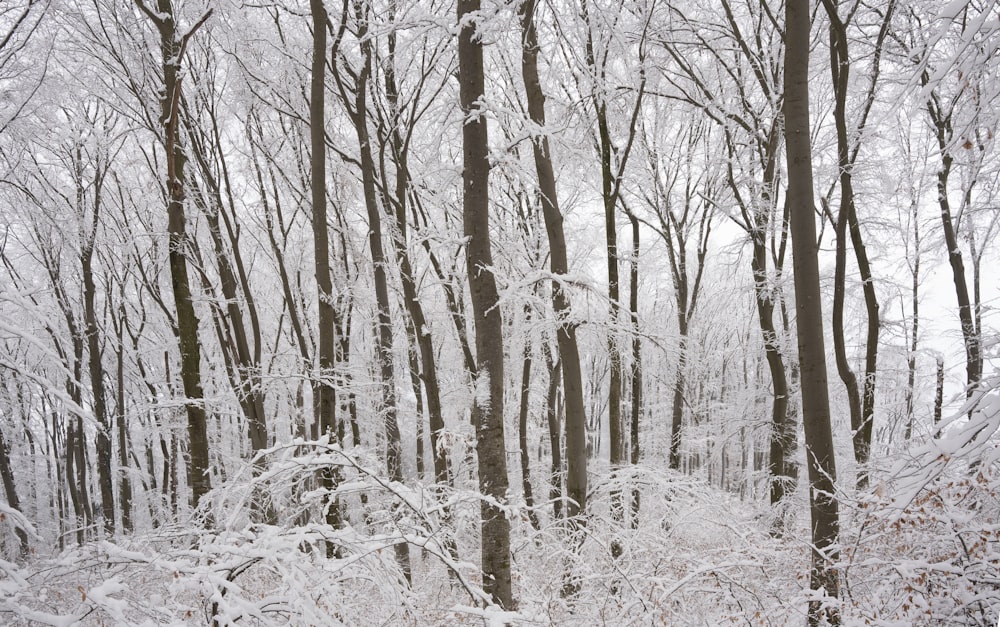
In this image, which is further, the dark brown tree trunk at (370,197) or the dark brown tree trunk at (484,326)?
the dark brown tree trunk at (370,197)

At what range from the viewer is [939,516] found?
3.56 meters

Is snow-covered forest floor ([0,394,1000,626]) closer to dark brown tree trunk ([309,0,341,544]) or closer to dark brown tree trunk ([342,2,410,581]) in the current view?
dark brown tree trunk ([309,0,341,544])

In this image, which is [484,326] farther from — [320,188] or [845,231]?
[845,231]

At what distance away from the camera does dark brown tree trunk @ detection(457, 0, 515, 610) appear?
171 inches

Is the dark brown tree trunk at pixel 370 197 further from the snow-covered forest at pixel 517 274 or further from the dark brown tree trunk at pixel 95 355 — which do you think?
the dark brown tree trunk at pixel 95 355

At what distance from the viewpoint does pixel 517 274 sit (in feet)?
32.3

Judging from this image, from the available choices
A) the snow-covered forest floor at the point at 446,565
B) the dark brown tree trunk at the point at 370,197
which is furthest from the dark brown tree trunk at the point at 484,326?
the dark brown tree trunk at the point at 370,197

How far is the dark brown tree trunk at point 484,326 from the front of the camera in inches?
171

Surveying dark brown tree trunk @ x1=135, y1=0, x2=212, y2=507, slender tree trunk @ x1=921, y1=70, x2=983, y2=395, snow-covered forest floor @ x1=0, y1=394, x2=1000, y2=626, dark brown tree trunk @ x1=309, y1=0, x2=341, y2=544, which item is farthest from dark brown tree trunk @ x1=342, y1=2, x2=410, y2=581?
slender tree trunk @ x1=921, y1=70, x2=983, y2=395

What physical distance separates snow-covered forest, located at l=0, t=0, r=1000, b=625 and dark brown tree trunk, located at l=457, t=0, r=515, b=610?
0.09 ft

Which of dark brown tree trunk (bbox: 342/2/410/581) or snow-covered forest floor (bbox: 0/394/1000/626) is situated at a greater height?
dark brown tree trunk (bbox: 342/2/410/581)

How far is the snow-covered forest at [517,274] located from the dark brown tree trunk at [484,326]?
0.03 m

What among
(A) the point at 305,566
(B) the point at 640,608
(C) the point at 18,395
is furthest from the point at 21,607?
(C) the point at 18,395

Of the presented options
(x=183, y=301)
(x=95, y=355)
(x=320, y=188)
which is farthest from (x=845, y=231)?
(x=95, y=355)
